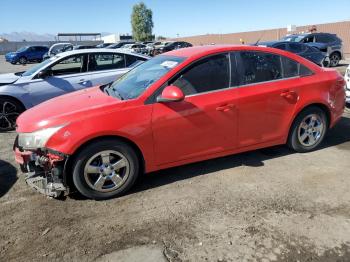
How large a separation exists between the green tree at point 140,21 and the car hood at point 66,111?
93.5m

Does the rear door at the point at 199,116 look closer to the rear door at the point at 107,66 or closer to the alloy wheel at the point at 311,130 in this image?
the alloy wheel at the point at 311,130

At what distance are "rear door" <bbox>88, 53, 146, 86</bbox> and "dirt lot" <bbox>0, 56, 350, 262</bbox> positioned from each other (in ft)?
10.6

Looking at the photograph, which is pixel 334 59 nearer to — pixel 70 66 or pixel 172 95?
pixel 70 66

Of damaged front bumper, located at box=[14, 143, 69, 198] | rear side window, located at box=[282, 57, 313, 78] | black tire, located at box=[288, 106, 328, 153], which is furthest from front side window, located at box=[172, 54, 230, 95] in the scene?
damaged front bumper, located at box=[14, 143, 69, 198]

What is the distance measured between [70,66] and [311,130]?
502 centimetres

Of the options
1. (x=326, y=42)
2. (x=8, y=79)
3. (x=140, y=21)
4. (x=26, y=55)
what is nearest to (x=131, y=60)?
(x=8, y=79)

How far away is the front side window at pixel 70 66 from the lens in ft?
25.4

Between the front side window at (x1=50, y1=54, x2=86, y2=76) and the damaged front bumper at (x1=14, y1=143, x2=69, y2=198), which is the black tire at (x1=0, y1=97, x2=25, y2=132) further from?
the damaged front bumper at (x1=14, y1=143, x2=69, y2=198)

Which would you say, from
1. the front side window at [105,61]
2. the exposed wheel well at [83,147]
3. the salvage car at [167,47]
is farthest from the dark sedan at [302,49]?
the salvage car at [167,47]

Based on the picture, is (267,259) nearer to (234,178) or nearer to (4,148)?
(234,178)

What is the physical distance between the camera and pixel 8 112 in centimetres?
744

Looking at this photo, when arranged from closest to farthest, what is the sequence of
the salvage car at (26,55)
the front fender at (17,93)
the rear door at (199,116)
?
1. the rear door at (199,116)
2. the front fender at (17,93)
3. the salvage car at (26,55)

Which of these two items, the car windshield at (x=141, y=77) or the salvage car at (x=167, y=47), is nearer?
the car windshield at (x=141, y=77)

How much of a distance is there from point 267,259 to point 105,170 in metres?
1.98
